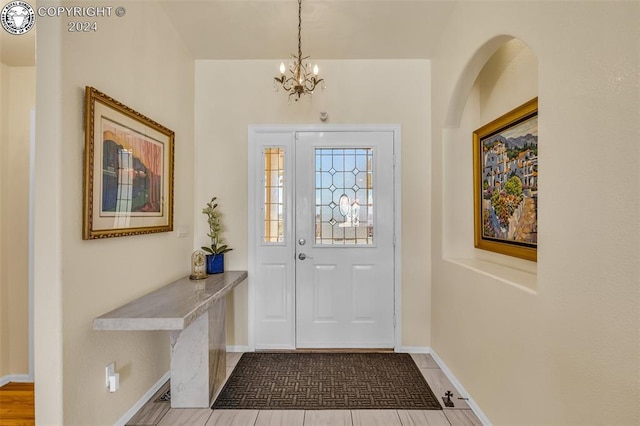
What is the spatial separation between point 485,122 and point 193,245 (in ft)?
9.92

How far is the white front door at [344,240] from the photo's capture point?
3.28 meters

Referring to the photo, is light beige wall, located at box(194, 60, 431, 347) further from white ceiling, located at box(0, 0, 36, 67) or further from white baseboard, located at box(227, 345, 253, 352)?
white ceiling, located at box(0, 0, 36, 67)

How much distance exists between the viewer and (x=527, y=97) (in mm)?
2133

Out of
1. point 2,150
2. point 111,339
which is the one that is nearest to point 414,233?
point 111,339

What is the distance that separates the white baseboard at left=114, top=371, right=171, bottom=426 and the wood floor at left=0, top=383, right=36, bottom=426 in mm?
566

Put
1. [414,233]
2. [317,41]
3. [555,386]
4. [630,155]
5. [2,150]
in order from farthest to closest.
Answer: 1. [414,233]
2. [317,41]
3. [2,150]
4. [555,386]
5. [630,155]

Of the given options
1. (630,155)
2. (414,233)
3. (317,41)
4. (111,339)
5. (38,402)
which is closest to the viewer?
(630,155)

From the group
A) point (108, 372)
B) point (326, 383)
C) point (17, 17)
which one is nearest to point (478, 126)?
point (326, 383)

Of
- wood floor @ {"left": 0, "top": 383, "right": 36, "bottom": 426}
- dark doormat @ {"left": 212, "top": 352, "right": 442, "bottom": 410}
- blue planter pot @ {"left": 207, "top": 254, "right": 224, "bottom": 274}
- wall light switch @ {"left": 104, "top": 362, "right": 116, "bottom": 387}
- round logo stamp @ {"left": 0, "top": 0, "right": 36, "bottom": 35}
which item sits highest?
round logo stamp @ {"left": 0, "top": 0, "right": 36, "bottom": 35}

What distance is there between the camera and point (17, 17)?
6.67 feet

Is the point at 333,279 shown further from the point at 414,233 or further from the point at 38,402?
the point at 38,402

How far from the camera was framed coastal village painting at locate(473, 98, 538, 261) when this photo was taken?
205 cm

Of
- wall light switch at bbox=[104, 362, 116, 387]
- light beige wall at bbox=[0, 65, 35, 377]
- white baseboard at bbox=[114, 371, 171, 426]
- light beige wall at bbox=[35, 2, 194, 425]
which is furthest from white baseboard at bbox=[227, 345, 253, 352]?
light beige wall at bbox=[0, 65, 35, 377]

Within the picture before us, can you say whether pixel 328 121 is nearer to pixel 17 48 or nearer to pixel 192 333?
pixel 192 333
